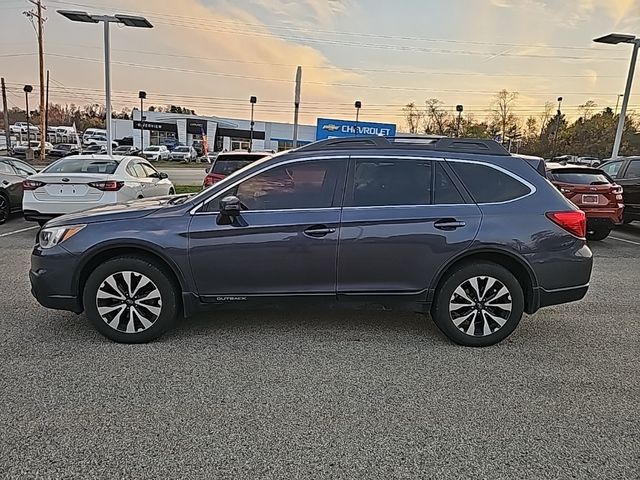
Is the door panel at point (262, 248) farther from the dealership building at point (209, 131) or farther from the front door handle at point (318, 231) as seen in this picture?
the dealership building at point (209, 131)

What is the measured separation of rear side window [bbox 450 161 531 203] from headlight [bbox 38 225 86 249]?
3.27 metres

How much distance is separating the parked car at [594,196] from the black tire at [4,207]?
1103 centimetres

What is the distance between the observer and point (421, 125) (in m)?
70.3

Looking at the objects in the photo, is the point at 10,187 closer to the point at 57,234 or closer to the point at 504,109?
the point at 57,234

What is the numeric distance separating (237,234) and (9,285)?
341 centimetres

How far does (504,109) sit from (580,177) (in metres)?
64.7

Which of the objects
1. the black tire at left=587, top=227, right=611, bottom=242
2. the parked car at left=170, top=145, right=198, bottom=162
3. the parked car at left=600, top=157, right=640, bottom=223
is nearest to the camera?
the black tire at left=587, top=227, right=611, bottom=242

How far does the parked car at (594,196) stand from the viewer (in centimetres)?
912

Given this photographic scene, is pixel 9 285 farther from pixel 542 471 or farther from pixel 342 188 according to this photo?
pixel 542 471

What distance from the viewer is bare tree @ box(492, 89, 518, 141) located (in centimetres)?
6718

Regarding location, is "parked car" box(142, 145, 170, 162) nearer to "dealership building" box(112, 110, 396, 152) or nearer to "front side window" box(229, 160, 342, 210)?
"dealership building" box(112, 110, 396, 152)

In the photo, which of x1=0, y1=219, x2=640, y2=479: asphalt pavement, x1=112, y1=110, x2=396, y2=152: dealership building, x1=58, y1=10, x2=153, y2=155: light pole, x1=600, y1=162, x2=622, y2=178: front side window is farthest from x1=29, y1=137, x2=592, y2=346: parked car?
x1=112, y1=110, x2=396, y2=152: dealership building

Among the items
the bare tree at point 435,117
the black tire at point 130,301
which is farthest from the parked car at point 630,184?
the bare tree at point 435,117

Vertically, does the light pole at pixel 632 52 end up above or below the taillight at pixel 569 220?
above
